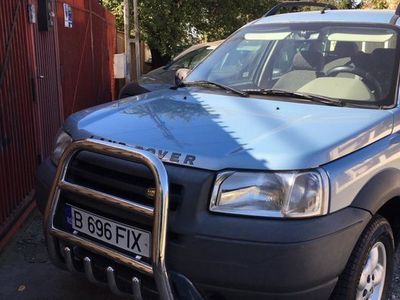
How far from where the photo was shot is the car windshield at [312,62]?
3.38 meters

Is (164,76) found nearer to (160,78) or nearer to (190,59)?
(160,78)

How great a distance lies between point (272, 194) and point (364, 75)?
149 centimetres

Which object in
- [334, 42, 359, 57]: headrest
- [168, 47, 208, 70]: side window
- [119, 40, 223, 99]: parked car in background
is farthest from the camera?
[168, 47, 208, 70]: side window

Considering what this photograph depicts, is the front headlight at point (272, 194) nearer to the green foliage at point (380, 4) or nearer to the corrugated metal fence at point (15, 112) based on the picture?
the corrugated metal fence at point (15, 112)

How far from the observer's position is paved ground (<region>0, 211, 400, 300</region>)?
338cm

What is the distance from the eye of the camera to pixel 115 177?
102 inches

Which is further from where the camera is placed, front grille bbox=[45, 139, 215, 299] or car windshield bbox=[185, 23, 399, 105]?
car windshield bbox=[185, 23, 399, 105]

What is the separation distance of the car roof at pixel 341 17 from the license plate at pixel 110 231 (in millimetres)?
2317

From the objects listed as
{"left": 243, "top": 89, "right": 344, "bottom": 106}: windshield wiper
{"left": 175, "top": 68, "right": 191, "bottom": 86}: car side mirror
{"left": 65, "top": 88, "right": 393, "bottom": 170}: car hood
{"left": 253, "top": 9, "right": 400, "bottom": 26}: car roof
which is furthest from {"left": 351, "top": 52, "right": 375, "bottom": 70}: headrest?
{"left": 175, "top": 68, "right": 191, "bottom": 86}: car side mirror

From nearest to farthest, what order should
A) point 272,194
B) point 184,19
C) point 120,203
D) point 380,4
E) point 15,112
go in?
point 272,194
point 120,203
point 15,112
point 184,19
point 380,4

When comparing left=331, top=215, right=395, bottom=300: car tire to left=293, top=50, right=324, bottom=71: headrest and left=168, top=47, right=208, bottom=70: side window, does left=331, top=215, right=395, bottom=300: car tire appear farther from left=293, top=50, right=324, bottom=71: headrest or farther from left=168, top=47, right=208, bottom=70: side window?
left=168, top=47, right=208, bottom=70: side window

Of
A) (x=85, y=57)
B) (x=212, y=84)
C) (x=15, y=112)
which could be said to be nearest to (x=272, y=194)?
(x=212, y=84)

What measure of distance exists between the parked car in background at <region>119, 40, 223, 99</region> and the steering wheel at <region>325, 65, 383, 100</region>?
2958mm

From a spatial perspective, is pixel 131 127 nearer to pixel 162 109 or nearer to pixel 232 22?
pixel 162 109
